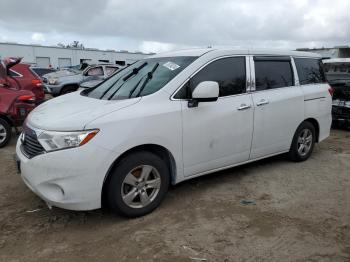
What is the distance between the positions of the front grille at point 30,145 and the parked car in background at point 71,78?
38.2 feet

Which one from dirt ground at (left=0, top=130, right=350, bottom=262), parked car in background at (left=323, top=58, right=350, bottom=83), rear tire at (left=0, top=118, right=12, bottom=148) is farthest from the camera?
parked car in background at (left=323, top=58, right=350, bottom=83)

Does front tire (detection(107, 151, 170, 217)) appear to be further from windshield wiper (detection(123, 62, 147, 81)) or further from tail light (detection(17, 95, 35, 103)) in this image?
tail light (detection(17, 95, 35, 103))

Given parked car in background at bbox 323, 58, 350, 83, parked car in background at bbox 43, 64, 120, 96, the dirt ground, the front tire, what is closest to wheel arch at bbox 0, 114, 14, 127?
the dirt ground

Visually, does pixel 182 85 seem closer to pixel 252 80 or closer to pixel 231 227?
pixel 252 80

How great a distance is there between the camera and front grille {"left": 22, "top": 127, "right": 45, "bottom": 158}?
355 cm

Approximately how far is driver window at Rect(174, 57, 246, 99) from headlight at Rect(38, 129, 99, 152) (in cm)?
126

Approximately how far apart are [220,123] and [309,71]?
2375mm

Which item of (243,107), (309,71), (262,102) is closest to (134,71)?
(243,107)

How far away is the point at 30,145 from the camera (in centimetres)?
370

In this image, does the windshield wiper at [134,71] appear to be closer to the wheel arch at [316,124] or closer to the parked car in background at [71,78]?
the wheel arch at [316,124]

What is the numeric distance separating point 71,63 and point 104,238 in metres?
39.4

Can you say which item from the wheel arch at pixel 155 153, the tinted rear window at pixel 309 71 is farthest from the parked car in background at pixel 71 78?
the wheel arch at pixel 155 153

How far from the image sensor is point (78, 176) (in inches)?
Result: 132

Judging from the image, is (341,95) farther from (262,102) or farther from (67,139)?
(67,139)
